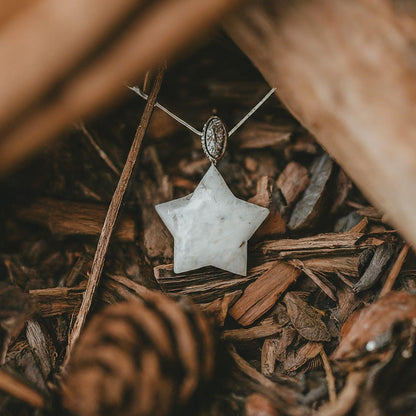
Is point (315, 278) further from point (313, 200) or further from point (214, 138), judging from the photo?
point (214, 138)

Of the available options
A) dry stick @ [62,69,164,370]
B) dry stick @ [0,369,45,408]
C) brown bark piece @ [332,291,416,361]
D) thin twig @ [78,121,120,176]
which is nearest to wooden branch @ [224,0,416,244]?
brown bark piece @ [332,291,416,361]

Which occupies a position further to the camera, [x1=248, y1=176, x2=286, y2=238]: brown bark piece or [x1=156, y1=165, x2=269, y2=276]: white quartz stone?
[x1=248, y1=176, x2=286, y2=238]: brown bark piece

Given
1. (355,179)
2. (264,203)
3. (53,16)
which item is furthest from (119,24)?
(264,203)

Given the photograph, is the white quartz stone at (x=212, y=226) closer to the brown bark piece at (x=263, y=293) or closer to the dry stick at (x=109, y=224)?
the brown bark piece at (x=263, y=293)

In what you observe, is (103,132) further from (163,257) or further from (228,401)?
(228,401)

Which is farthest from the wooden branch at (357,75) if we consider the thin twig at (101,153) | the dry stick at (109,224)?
the thin twig at (101,153)

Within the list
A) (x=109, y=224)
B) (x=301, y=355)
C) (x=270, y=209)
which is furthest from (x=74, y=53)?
(x=301, y=355)

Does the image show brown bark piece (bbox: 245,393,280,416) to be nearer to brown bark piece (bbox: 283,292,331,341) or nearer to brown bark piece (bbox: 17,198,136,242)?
brown bark piece (bbox: 283,292,331,341)
